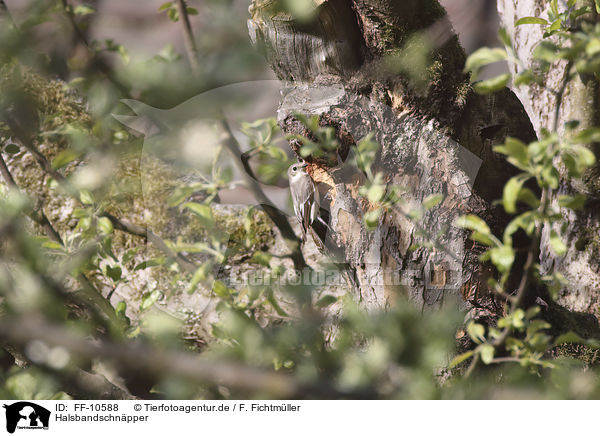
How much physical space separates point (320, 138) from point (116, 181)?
1.34 feet

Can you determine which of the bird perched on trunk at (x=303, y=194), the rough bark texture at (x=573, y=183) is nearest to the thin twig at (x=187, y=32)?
the bird perched on trunk at (x=303, y=194)

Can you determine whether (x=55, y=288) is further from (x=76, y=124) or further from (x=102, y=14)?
(x=102, y=14)

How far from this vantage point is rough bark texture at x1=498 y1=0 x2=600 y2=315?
0.66 m

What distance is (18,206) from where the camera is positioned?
706mm

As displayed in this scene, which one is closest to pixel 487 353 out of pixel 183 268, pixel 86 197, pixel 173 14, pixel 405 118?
pixel 405 118

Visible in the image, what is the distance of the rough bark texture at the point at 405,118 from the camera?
2.09 ft

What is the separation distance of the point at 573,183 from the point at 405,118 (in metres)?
0.30

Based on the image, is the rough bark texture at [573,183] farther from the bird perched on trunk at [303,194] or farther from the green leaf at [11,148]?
the green leaf at [11,148]

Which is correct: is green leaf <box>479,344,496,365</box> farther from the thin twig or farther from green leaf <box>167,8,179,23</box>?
green leaf <box>167,8,179,23</box>

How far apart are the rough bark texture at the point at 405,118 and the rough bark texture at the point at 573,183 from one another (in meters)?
0.06

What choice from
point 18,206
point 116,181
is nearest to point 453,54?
point 116,181

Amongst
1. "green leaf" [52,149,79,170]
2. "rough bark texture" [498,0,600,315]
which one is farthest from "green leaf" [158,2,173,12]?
"rough bark texture" [498,0,600,315]
